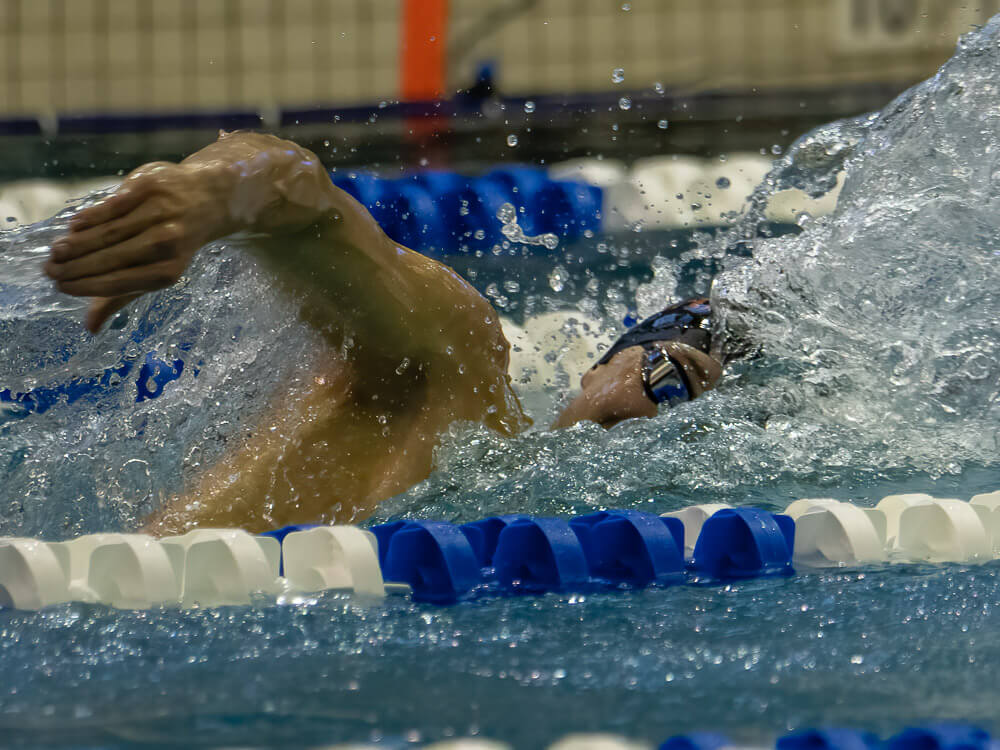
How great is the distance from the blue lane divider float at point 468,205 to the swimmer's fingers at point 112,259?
2.43m

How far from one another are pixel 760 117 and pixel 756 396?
3444 mm

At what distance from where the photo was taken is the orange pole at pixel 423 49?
555cm

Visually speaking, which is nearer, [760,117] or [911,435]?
[911,435]

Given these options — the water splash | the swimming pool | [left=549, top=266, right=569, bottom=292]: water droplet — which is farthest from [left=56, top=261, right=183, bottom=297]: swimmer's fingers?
the water splash

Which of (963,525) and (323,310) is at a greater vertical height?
(323,310)

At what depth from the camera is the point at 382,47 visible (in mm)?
5633

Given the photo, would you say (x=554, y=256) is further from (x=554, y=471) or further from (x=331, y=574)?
(x=331, y=574)

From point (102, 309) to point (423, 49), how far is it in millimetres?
4790

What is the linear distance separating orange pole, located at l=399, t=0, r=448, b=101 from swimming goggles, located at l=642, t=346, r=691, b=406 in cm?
403

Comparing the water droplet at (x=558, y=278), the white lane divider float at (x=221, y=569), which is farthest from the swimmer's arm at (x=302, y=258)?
the water droplet at (x=558, y=278)

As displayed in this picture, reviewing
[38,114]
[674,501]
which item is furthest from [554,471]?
[38,114]

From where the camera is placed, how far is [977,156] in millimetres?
1872

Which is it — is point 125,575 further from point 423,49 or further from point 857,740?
point 423,49

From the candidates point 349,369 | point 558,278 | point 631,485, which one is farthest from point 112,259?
point 558,278
